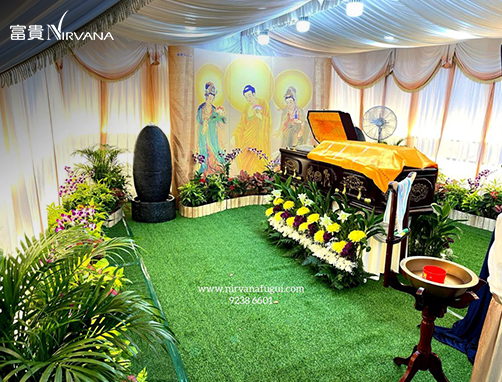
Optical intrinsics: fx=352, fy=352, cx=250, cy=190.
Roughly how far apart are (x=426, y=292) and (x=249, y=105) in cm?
Answer: 561

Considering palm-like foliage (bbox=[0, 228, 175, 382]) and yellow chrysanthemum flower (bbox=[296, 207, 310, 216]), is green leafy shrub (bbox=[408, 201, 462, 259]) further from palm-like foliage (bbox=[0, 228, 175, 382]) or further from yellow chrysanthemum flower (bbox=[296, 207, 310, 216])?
palm-like foliage (bbox=[0, 228, 175, 382])

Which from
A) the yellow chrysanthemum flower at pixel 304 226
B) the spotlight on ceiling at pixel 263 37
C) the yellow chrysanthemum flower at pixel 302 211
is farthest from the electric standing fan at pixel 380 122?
the spotlight on ceiling at pixel 263 37

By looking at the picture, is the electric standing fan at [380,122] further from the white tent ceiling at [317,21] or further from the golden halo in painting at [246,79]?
the golden halo in painting at [246,79]

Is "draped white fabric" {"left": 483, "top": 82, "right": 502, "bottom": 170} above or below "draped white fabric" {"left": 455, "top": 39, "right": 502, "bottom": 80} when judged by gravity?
below

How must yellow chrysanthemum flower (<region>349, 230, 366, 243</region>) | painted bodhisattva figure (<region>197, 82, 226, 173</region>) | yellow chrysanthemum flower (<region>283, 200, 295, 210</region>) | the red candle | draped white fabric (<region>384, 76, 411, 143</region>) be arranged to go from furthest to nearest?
draped white fabric (<region>384, 76, 411, 143</region>) < painted bodhisattva figure (<region>197, 82, 226, 173</region>) < yellow chrysanthemum flower (<region>283, 200, 295, 210</region>) < yellow chrysanthemum flower (<region>349, 230, 366, 243</region>) < the red candle

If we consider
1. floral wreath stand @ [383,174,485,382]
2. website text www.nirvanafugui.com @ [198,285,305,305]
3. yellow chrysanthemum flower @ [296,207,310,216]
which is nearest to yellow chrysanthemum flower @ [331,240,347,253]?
website text www.nirvanafugui.com @ [198,285,305,305]

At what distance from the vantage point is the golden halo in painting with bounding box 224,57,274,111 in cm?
664

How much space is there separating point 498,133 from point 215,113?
15.4 feet

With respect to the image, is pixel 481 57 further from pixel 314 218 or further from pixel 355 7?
pixel 314 218

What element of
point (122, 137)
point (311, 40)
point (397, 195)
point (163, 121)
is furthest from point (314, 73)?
point (397, 195)

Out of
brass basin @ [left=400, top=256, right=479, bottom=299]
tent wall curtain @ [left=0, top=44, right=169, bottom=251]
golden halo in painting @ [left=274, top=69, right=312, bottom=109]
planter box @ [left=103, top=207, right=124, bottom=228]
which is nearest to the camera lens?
brass basin @ [left=400, top=256, right=479, bottom=299]

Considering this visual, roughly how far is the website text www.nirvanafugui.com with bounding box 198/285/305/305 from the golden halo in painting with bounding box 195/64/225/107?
3.85 metres

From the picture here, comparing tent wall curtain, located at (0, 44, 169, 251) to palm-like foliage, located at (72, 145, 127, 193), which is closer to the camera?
tent wall curtain, located at (0, 44, 169, 251)

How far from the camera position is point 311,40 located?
19.8ft
